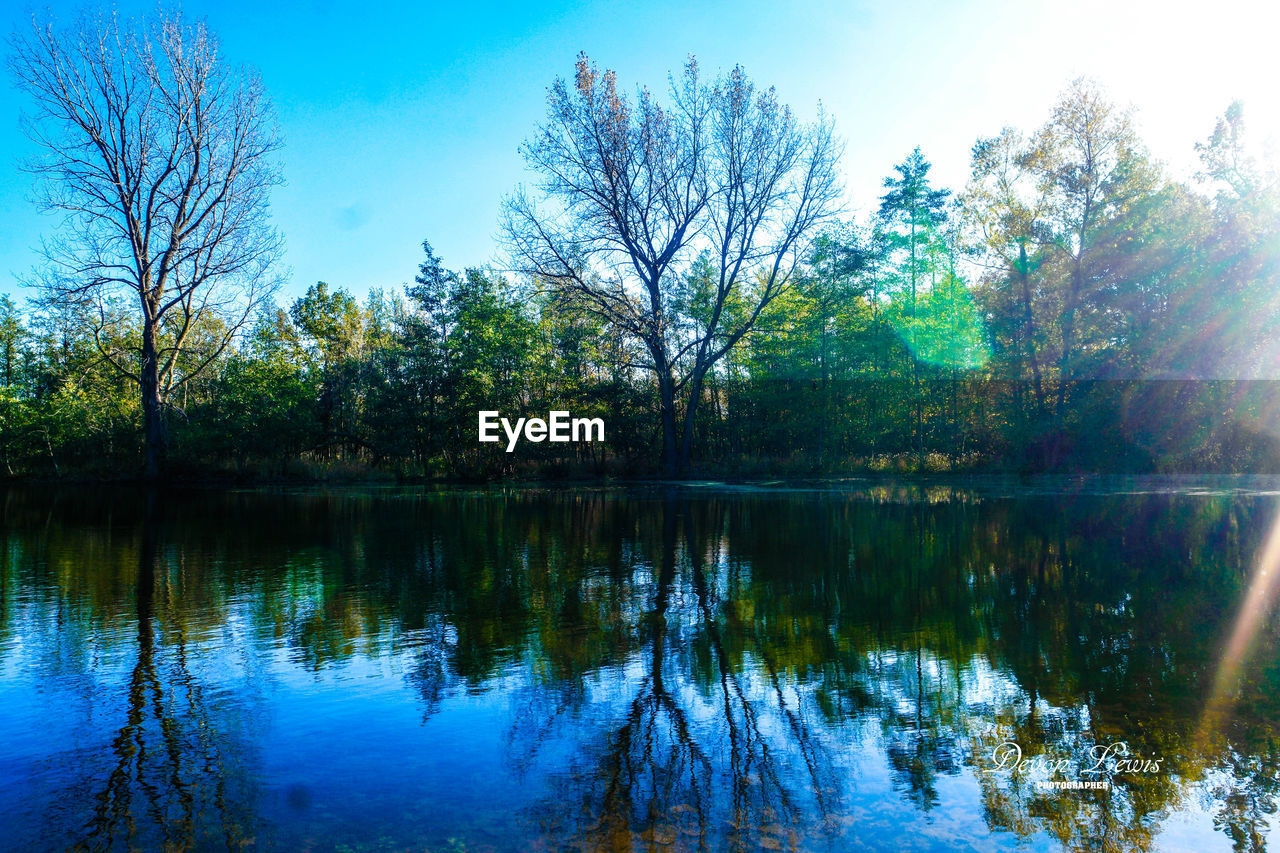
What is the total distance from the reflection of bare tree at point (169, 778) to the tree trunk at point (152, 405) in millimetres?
26117

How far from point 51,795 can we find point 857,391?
29469 mm

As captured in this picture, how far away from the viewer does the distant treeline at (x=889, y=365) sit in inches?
995

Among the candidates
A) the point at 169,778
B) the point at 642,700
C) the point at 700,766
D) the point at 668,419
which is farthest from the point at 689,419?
the point at 169,778

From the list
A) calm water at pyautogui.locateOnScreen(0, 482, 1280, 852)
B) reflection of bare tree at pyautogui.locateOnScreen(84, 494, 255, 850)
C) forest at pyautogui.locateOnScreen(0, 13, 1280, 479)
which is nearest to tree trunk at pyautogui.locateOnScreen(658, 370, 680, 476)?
forest at pyautogui.locateOnScreen(0, 13, 1280, 479)

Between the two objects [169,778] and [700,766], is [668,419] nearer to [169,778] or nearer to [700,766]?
[700,766]

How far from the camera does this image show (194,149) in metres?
27.5

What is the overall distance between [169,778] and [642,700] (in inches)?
90.7

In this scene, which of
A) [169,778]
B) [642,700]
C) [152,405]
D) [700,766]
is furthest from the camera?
[152,405]

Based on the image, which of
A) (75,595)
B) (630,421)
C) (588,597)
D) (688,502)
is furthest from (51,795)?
(630,421)

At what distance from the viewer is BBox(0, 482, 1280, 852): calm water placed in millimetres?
3117

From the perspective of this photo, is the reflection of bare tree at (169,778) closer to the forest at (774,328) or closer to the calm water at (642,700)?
the calm water at (642,700)

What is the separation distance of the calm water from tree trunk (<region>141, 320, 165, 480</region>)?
1976cm

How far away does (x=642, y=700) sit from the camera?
4477mm

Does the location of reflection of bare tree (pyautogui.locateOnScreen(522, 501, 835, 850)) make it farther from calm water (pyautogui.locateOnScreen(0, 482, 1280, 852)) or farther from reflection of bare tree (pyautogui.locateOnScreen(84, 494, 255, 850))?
reflection of bare tree (pyautogui.locateOnScreen(84, 494, 255, 850))
